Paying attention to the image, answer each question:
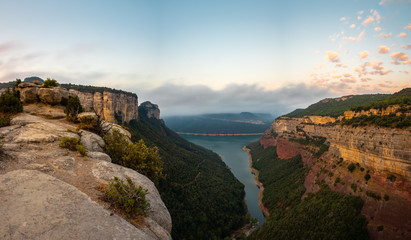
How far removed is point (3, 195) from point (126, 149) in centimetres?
830

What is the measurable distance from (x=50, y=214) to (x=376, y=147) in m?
41.5

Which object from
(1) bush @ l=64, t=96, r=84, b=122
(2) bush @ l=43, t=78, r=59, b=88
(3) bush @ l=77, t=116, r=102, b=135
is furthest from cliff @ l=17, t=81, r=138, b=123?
(3) bush @ l=77, t=116, r=102, b=135

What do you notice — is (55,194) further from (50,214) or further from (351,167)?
(351,167)

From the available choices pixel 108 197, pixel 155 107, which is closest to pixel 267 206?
pixel 108 197

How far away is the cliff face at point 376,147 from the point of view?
988 inches

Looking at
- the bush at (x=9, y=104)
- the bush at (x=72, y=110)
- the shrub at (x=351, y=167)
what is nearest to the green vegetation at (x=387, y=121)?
the shrub at (x=351, y=167)

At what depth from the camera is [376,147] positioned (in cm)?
2912

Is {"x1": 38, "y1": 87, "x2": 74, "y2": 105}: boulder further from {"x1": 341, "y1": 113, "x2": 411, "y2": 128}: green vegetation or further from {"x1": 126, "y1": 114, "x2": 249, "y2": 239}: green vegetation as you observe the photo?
{"x1": 341, "y1": 113, "x2": 411, "y2": 128}: green vegetation

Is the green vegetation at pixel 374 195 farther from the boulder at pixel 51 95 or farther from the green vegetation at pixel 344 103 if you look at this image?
the boulder at pixel 51 95

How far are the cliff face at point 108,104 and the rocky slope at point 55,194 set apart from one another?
185 ft

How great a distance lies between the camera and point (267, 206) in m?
52.9

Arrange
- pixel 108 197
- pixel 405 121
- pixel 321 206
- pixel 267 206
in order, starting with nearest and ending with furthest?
1. pixel 108 197
2. pixel 405 121
3. pixel 321 206
4. pixel 267 206

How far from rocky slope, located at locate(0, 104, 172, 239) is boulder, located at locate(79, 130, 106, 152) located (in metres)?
1.59

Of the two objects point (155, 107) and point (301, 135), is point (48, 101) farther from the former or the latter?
point (155, 107)
